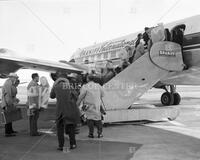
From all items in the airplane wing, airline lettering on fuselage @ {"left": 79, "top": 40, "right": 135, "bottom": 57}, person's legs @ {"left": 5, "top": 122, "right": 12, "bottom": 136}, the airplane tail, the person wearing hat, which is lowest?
person's legs @ {"left": 5, "top": 122, "right": 12, "bottom": 136}

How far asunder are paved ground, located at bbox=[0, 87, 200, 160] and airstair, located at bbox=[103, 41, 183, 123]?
0.71 m

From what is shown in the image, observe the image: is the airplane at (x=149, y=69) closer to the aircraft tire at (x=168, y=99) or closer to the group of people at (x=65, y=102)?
the group of people at (x=65, y=102)

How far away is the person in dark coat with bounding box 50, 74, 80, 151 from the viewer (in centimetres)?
666

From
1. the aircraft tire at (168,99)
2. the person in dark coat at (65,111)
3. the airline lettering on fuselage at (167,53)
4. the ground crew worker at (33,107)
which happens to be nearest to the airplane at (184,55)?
the aircraft tire at (168,99)

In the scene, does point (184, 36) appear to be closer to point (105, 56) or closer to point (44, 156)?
point (105, 56)

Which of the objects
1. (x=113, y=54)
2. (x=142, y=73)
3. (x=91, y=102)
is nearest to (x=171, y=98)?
(x=113, y=54)

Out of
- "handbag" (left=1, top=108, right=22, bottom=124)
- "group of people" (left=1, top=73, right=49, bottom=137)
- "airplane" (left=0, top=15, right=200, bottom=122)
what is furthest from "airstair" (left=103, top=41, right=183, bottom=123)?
"handbag" (left=1, top=108, right=22, bottom=124)

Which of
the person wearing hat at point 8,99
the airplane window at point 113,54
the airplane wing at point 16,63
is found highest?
the airplane window at point 113,54

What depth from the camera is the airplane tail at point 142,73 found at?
34.4 ft

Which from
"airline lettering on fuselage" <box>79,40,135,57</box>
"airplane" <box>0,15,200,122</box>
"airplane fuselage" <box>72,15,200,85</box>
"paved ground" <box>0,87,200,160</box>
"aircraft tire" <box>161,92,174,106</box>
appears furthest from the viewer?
"aircraft tire" <box>161,92,174,106</box>

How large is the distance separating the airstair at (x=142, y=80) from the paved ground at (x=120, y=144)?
27.8 inches

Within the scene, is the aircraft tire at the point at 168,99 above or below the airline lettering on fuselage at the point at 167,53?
below

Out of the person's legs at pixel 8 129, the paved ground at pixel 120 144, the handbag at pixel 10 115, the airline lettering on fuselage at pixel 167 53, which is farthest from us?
the airline lettering on fuselage at pixel 167 53

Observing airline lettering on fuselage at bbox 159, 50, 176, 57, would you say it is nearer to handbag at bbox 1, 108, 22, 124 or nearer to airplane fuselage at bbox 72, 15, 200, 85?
airplane fuselage at bbox 72, 15, 200, 85
